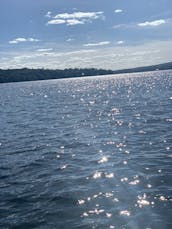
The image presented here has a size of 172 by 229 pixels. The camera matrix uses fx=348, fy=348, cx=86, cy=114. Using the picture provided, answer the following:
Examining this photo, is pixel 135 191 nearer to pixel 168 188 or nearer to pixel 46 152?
pixel 168 188

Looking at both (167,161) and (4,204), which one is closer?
(4,204)

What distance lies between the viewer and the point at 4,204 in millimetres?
17922

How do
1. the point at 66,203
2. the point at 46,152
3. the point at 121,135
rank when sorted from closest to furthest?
1. the point at 66,203
2. the point at 46,152
3. the point at 121,135

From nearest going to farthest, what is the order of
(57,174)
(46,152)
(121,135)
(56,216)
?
(56,216) → (57,174) → (46,152) → (121,135)

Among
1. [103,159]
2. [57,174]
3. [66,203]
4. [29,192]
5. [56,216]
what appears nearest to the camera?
[56,216]

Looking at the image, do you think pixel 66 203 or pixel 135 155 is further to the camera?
pixel 135 155

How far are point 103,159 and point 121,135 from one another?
9.85m

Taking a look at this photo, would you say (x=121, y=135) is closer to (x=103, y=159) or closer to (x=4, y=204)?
(x=103, y=159)

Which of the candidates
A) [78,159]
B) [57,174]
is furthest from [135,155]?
[57,174]

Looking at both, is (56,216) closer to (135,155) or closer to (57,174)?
(57,174)

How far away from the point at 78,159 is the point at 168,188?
9165 millimetres

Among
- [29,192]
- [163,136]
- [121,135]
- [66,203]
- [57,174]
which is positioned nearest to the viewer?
[66,203]

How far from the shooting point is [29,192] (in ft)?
63.9

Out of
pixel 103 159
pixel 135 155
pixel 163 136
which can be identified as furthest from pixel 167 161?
pixel 163 136
